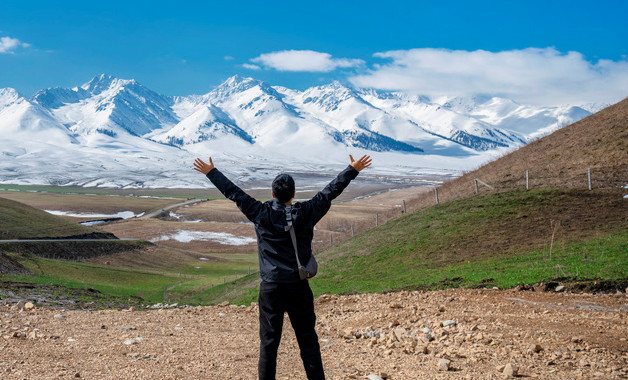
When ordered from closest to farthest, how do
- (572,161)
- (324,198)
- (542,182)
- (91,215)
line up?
(324,198)
(542,182)
(572,161)
(91,215)

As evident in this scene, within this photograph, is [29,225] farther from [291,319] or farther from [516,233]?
[291,319]

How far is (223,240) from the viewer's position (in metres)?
102

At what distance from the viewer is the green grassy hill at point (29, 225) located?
60.7 meters

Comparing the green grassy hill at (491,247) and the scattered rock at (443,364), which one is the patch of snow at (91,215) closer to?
the green grassy hill at (491,247)

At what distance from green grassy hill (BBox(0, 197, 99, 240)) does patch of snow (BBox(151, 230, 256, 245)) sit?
2831cm

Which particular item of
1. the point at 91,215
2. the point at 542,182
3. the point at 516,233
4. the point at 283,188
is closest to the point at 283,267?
the point at 283,188

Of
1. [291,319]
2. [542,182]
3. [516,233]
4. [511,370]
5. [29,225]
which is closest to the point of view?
[291,319]

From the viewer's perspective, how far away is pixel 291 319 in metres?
7.76

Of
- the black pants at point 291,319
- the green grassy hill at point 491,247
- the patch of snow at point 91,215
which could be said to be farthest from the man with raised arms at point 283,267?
the patch of snow at point 91,215

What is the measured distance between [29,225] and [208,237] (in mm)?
42531

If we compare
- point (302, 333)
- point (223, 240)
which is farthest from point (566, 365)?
point (223, 240)

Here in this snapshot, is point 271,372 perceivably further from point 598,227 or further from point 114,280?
point 114,280

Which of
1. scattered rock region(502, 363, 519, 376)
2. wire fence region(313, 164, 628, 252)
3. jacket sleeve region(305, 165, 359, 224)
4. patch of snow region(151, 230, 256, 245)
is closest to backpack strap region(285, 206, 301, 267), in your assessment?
jacket sleeve region(305, 165, 359, 224)

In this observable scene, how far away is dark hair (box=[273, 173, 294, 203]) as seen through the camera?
7.81 meters
